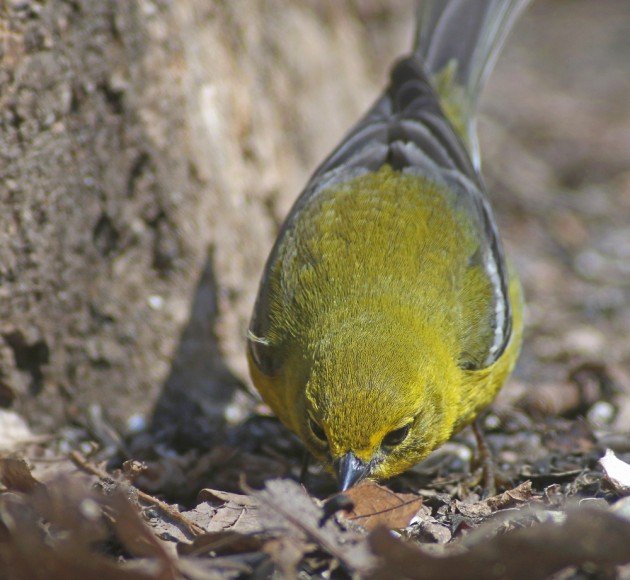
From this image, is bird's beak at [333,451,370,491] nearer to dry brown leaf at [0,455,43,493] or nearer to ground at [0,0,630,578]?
ground at [0,0,630,578]

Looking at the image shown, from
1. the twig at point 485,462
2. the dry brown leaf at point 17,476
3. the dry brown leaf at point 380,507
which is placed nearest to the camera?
the dry brown leaf at point 380,507

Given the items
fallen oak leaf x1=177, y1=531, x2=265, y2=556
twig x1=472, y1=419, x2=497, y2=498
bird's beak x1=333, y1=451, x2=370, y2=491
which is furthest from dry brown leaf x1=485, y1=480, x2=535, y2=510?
fallen oak leaf x1=177, y1=531, x2=265, y2=556

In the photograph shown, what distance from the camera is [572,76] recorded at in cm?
1280

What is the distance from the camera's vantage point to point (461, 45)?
673cm

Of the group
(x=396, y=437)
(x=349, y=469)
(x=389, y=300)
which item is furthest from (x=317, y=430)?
(x=389, y=300)

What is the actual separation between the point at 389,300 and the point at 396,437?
753 mm

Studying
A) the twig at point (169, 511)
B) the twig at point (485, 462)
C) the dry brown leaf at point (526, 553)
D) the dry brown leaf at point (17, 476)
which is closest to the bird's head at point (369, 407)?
the twig at point (485, 462)

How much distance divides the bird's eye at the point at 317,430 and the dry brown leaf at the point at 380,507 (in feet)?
0.94

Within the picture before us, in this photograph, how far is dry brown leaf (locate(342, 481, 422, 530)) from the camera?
3.79 metres

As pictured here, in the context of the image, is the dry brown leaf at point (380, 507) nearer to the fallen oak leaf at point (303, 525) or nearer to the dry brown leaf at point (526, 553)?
the fallen oak leaf at point (303, 525)

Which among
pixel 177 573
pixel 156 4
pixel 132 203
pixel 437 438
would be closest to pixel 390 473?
pixel 437 438

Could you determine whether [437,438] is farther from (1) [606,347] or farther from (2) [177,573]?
(1) [606,347]

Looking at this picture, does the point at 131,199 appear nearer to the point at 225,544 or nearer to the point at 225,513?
the point at 225,513

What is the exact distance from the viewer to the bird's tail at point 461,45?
6668 millimetres
